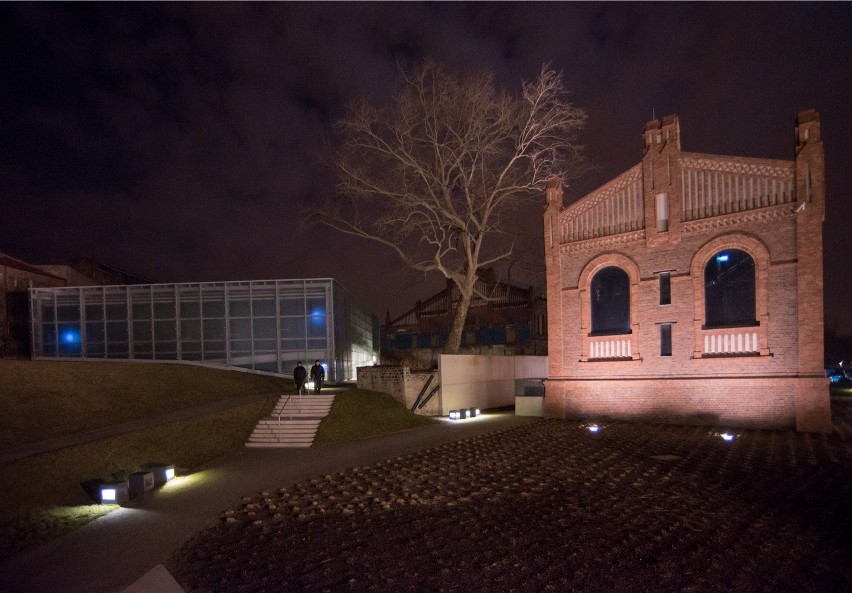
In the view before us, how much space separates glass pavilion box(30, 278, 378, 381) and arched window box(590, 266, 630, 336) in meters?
14.5

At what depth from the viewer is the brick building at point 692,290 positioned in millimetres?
16672

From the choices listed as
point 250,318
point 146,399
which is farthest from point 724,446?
point 250,318

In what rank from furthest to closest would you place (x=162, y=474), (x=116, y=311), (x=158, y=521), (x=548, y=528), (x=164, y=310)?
(x=116, y=311), (x=164, y=310), (x=162, y=474), (x=158, y=521), (x=548, y=528)

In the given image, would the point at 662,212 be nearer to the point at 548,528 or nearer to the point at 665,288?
the point at 665,288

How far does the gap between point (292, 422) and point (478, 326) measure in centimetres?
3026

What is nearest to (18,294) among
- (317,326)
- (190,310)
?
(190,310)

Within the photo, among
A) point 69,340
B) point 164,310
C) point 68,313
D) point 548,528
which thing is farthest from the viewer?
point 68,313

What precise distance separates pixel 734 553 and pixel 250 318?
26.4 m

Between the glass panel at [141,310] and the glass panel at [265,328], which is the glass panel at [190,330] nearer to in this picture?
the glass panel at [141,310]

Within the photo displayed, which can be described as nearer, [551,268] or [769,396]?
[769,396]

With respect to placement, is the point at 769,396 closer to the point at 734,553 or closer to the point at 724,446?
the point at 724,446

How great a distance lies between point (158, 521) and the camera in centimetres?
871

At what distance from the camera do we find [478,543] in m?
7.25

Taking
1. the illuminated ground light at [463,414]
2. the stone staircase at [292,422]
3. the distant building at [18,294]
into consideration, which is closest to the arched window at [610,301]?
the illuminated ground light at [463,414]
